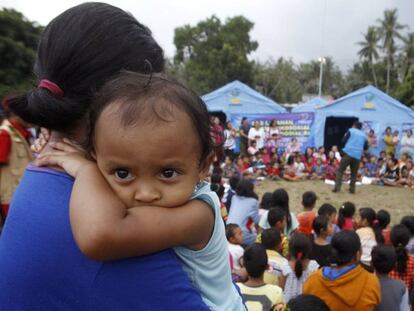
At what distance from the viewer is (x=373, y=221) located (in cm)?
446

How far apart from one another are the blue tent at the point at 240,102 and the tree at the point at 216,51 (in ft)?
53.3

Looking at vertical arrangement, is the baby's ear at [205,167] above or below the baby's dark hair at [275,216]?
above

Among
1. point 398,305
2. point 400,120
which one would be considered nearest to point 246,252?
point 398,305

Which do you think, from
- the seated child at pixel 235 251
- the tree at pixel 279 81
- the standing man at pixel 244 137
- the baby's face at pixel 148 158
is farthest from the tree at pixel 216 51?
the baby's face at pixel 148 158

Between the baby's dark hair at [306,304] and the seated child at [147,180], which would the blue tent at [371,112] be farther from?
the seated child at [147,180]

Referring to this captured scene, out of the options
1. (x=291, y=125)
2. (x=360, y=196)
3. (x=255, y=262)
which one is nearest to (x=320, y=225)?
(x=255, y=262)

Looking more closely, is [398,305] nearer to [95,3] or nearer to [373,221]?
[373,221]

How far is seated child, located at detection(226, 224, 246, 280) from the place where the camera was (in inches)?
133

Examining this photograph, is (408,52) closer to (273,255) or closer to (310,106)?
(310,106)

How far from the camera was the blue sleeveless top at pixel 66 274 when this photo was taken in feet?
2.69

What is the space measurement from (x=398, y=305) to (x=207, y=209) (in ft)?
8.60

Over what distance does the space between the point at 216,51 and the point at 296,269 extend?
27618mm

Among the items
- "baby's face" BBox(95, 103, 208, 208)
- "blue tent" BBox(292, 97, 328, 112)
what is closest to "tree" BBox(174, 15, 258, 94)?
"blue tent" BBox(292, 97, 328, 112)

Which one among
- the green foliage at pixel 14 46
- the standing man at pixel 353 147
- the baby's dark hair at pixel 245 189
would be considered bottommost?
the baby's dark hair at pixel 245 189
